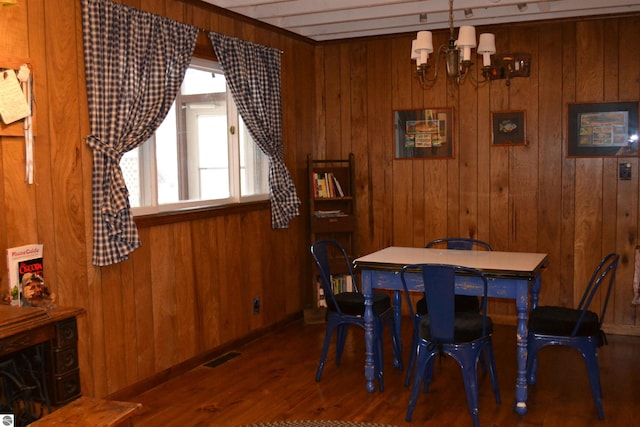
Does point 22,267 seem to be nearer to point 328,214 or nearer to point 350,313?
point 350,313

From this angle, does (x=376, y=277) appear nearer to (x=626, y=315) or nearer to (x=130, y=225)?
(x=130, y=225)

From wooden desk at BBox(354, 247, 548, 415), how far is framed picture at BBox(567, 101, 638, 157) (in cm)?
158

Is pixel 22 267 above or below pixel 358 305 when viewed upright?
above

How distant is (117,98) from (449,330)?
221 centimetres

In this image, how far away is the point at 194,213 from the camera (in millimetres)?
4387

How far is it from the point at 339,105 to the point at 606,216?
2427 mm

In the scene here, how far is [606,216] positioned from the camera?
5145mm

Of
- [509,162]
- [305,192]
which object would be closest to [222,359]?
[305,192]

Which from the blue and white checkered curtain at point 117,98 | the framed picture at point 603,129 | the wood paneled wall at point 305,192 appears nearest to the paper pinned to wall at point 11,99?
the wood paneled wall at point 305,192

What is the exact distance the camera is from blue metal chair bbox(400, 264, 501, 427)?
328cm

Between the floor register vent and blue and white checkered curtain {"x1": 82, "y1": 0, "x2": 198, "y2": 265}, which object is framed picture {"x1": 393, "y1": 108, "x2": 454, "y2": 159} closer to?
the floor register vent

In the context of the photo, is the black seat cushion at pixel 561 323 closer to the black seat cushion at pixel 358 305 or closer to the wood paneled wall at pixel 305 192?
the black seat cushion at pixel 358 305

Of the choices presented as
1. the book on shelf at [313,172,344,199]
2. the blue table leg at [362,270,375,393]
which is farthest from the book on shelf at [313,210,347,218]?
the blue table leg at [362,270,375,393]

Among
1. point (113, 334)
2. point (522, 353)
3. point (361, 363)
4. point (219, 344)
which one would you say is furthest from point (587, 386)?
point (113, 334)
